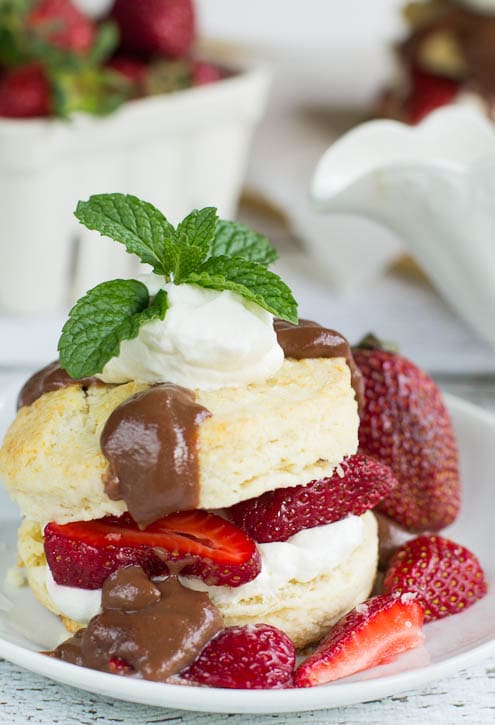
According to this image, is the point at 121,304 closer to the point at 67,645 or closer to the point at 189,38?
the point at 67,645

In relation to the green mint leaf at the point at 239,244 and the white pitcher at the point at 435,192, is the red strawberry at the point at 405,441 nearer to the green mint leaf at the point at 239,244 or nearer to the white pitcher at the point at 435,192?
the green mint leaf at the point at 239,244

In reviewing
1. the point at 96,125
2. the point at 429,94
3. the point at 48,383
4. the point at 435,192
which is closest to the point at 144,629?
the point at 48,383

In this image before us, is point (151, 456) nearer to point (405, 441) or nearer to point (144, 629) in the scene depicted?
point (144, 629)

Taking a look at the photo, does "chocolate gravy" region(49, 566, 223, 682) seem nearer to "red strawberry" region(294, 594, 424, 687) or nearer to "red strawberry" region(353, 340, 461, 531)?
"red strawberry" region(294, 594, 424, 687)

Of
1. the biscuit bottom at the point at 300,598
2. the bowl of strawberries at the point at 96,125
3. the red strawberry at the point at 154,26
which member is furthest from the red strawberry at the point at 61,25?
the biscuit bottom at the point at 300,598

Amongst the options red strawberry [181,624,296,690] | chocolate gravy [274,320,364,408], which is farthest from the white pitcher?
red strawberry [181,624,296,690]

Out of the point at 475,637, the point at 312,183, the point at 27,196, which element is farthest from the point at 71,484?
the point at 27,196
